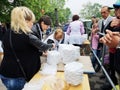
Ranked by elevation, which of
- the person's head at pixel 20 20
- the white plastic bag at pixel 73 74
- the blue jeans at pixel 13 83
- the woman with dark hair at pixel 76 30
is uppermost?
the person's head at pixel 20 20

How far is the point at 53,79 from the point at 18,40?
29.3 inches

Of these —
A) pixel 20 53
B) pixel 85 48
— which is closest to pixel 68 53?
pixel 20 53

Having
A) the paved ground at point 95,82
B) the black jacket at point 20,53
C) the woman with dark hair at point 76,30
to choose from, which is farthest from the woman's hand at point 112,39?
the woman with dark hair at point 76,30

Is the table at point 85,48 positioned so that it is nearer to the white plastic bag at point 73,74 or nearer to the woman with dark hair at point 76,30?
the woman with dark hair at point 76,30

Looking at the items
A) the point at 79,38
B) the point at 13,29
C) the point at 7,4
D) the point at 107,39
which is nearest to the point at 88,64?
the point at 13,29

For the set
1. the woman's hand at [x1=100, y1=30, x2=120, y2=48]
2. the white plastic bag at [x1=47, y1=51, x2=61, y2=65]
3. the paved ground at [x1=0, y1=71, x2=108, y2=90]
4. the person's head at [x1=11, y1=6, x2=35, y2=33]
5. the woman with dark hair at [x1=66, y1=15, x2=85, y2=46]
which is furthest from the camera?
the woman with dark hair at [x1=66, y1=15, x2=85, y2=46]

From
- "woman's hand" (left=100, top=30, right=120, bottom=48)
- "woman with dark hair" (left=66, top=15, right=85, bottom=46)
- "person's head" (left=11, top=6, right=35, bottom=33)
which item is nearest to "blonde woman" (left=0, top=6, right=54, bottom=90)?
"person's head" (left=11, top=6, right=35, bottom=33)

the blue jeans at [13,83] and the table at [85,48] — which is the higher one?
the blue jeans at [13,83]

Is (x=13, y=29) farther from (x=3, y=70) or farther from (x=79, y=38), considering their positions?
(x=79, y=38)

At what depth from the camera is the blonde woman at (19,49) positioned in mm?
3258

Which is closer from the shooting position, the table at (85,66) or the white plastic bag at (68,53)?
the table at (85,66)

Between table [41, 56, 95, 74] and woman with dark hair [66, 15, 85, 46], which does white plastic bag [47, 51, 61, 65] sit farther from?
woman with dark hair [66, 15, 85, 46]

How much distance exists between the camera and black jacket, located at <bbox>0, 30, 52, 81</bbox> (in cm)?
326

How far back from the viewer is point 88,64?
4121 mm
